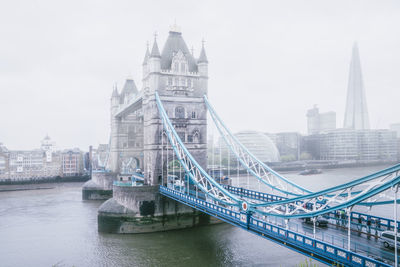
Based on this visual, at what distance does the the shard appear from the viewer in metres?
122

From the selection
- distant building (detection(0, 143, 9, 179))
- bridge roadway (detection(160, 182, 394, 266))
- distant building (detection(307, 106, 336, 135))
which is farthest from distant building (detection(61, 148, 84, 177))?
distant building (detection(307, 106, 336, 135))

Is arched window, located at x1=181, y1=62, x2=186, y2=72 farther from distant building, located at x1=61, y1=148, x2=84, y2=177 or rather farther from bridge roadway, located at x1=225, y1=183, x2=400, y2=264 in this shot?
distant building, located at x1=61, y1=148, x2=84, y2=177

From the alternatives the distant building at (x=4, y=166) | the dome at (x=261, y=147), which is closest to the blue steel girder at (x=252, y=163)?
the distant building at (x=4, y=166)

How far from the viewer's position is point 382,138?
99.2 meters

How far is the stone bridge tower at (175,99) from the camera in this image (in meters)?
38.5

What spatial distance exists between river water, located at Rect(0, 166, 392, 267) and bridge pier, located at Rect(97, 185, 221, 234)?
94 centimetres

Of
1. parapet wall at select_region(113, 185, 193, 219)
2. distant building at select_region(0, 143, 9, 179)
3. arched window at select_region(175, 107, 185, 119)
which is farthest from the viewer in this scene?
distant building at select_region(0, 143, 9, 179)

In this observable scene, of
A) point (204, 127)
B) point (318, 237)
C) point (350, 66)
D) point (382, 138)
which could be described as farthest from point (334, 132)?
point (318, 237)

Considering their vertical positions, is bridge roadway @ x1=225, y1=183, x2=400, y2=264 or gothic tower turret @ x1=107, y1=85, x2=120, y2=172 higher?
gothic tower turret @ x1=107, y1=85, x2=120, y2=172

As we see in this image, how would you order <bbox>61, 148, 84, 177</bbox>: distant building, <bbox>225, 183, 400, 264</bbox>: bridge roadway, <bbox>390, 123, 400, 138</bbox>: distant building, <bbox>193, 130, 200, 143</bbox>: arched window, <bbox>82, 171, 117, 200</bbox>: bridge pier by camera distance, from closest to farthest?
1. <bbox>225, 183, 400, 264</bbox>: bridge roadway
2. <bbox>193, 130, 200, 143</bbox>: arched window
3. <bbox>82, 171, 117, 200</bbox>: bridge pier
4. <bbox>390, 123, 400, 138</bbox>: distant building
5. <bbox>61, 148, 84, 177</bbox>: distant building

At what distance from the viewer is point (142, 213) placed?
3441 centimetres

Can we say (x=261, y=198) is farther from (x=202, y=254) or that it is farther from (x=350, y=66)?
(x=350, y=66)

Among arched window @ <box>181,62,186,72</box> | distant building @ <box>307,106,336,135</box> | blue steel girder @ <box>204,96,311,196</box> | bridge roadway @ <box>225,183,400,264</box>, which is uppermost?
distant building @ <box>307,106,336,135</box>

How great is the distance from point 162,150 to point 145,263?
1345 centimetres
